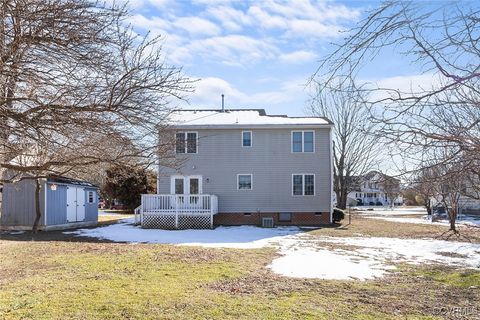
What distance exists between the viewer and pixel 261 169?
79.3 feet

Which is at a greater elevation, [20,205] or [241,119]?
[241,119]

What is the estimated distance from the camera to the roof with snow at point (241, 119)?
2408 centimetres

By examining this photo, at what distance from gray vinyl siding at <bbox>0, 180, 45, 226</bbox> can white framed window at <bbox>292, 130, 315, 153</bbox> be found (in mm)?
12686

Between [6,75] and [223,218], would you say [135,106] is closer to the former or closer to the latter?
[6,75]

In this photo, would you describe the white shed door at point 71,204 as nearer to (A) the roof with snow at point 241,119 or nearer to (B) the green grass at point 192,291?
(A) the roof with snow at point 241,119

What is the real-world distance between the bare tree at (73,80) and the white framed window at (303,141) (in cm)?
1952

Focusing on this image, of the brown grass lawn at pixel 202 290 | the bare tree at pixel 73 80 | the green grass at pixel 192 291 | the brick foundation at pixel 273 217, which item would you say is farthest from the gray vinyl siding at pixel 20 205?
the bare tree at pixel 73 80

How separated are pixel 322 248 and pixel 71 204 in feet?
46.5

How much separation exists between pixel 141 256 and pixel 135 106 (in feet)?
24.4

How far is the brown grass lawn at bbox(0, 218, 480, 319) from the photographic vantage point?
603cm

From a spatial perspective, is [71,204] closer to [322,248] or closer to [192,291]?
[322,248]

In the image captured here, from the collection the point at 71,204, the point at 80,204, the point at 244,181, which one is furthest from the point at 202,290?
the point at 80,204

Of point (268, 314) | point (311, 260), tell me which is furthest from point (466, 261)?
point (268, 314)

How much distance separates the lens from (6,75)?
378 cm
